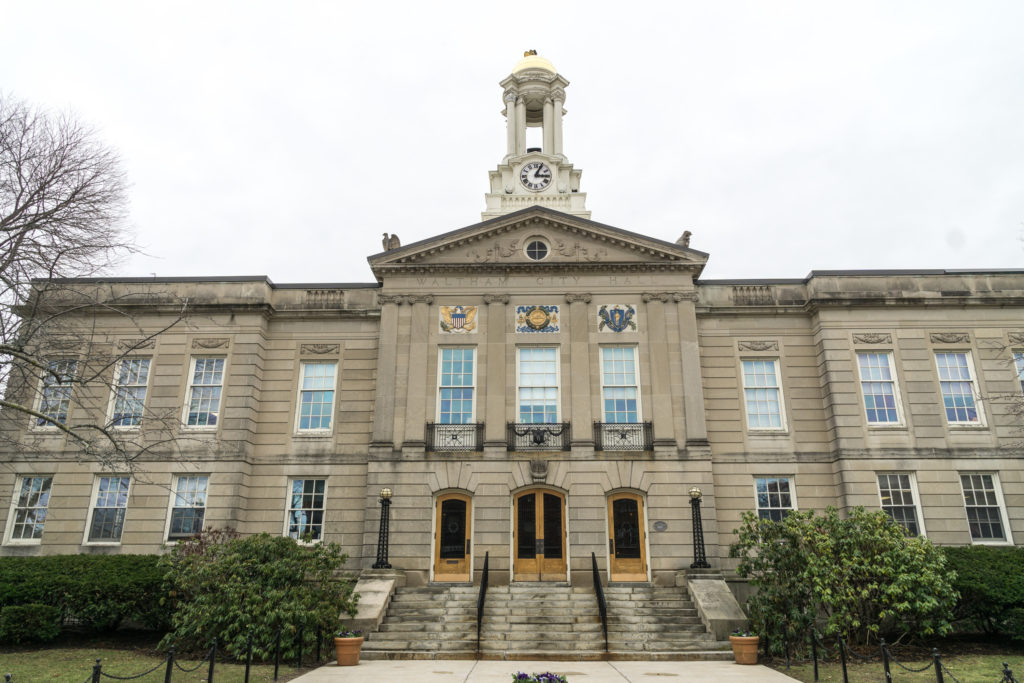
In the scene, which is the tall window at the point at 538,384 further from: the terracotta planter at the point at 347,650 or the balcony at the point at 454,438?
the terracotta planter at the point at 347,650

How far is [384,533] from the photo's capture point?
66.3 feet

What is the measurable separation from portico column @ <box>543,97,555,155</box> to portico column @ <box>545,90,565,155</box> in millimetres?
59

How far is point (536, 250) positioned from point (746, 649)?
13544mm

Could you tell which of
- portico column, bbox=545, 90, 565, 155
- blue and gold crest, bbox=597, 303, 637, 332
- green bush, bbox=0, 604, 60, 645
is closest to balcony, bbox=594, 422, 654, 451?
blue and gold crest, bbox=597, 303, 637, 332

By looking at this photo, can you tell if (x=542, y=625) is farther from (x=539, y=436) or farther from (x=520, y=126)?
(x=520, y=126)

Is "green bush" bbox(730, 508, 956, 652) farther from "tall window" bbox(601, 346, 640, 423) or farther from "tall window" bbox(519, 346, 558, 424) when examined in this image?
"tall window" bbox(519, 346, 558, 424)

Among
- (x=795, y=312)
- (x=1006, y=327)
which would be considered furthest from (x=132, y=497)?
(x=1006, y=327)

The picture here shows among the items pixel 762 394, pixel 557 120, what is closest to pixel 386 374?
pixel 762 394

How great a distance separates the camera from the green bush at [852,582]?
51.0 ft

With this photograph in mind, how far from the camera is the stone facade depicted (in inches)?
822

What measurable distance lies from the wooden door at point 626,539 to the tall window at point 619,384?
8.24ft

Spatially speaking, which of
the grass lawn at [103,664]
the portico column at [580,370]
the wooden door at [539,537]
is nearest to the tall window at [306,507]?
the grass lawn at [103,664]

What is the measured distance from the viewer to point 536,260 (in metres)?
23.4

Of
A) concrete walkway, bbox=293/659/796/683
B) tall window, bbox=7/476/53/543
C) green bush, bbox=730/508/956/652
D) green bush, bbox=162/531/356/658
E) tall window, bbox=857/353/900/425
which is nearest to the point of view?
concrete walkway, bbox=293/659/796/683
